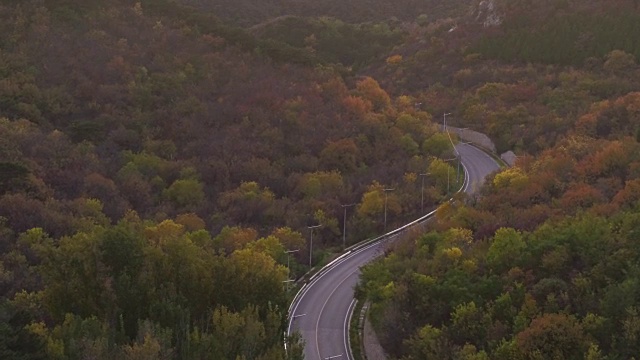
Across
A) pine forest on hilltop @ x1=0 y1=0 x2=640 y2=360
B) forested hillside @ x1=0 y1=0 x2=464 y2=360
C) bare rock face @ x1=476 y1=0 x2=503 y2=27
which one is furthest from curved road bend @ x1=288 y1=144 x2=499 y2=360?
bare rock face @ x1=476 y1=0 x2=503 y2=27

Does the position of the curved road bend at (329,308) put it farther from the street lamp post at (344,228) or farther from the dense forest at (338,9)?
the dense forest at (338,9)

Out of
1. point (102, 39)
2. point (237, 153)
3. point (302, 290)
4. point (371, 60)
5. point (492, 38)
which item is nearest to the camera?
point (302, 290)

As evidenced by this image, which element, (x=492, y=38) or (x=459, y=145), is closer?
(x=459, y=145)

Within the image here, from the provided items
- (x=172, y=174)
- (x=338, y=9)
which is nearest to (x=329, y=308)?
(x=172, y=174)

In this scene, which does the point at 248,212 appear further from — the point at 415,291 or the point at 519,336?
the point at 519,336

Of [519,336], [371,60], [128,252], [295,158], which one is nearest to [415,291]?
[519,336]

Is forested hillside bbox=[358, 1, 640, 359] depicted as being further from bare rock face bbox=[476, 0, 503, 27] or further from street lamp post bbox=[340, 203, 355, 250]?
bare rock face bbox=[476, 0, 503, 27]
